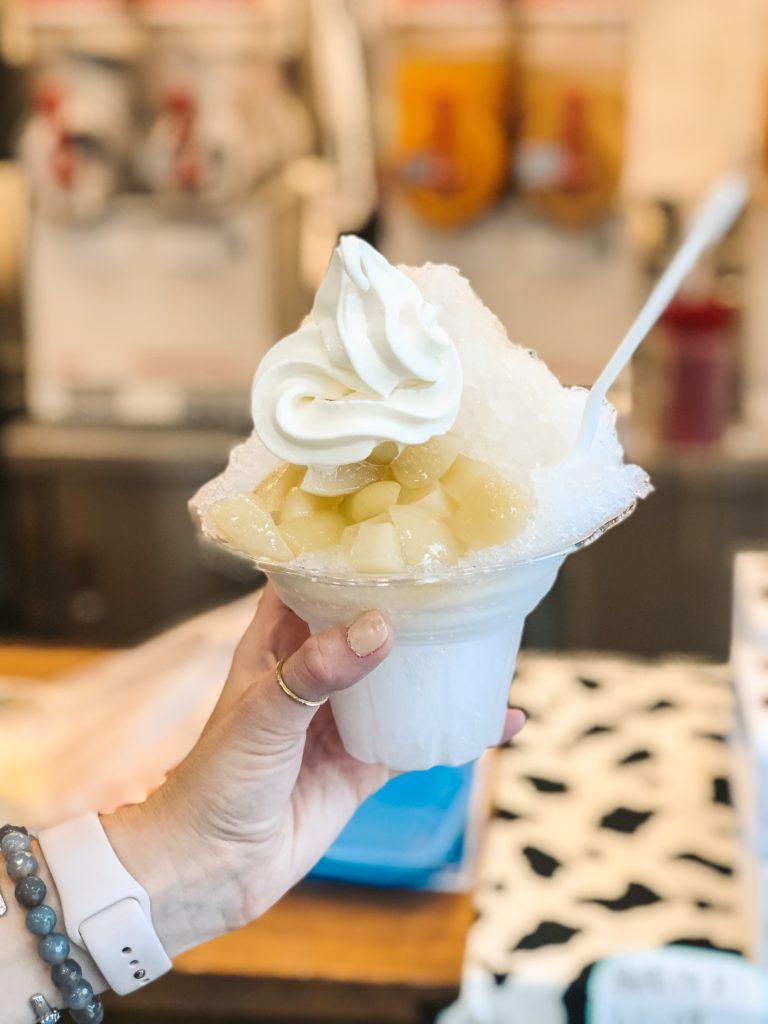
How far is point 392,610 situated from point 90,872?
1.29ft

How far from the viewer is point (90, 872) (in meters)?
1.15

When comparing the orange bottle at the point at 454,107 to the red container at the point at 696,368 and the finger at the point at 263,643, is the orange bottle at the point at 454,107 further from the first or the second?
the finger at the point at 263,643

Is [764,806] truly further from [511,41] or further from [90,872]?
[511,41]

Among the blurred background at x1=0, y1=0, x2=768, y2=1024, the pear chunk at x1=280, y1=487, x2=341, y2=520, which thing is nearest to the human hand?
the pear chunk at x1=280, y1=487, x2=341, y2=520

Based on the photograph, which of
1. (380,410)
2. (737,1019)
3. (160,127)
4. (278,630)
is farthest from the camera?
(160,127)

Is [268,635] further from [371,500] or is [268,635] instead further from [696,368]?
[696,368]

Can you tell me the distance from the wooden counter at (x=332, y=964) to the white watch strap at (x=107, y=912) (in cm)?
40

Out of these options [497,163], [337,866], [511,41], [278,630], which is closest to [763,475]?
[497,163]

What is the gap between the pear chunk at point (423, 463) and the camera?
1.04m

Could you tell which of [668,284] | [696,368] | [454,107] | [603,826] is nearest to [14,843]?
[668,284]

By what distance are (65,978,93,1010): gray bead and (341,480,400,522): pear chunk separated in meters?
0.49

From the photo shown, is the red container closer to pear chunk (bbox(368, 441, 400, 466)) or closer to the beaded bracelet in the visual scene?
pear chunk (bbox(368, 441, 400, 466))

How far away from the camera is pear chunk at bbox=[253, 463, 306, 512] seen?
1063mm

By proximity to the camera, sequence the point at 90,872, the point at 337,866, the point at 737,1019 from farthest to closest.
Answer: the point at 337,866, the point at 737,1019, the point at 90,872
